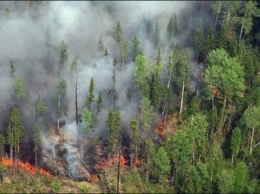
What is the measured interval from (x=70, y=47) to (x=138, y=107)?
142ft

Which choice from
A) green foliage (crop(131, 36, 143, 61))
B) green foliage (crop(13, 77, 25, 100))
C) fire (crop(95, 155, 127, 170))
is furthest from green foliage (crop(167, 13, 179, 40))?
green foliage (crop(13, 77, 25, 100))

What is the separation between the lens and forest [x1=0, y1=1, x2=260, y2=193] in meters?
121

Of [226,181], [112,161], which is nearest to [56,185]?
[112,161]

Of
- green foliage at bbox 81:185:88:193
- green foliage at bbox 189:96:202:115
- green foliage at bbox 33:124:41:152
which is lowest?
green foliage at bbox 81:185:88:193

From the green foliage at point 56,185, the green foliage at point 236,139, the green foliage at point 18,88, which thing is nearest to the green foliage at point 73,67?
the green foliage at point 18,88

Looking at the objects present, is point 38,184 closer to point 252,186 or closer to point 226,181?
point 226,181

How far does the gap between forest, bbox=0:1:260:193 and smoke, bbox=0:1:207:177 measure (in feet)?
1.49

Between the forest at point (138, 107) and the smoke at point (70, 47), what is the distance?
45 centimetres

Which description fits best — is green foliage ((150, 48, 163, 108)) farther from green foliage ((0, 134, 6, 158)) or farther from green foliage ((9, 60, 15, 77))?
green foliage ((0, 134, 6, 158))

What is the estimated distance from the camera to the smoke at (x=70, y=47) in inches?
5497

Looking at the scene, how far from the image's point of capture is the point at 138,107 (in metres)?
139

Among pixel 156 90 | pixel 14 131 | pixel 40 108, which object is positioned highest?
pixel 156 90

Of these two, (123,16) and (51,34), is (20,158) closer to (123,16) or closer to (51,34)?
(51,34)

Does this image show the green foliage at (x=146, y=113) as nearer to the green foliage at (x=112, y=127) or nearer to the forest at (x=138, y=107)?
the forest at (x=138, y=107)
